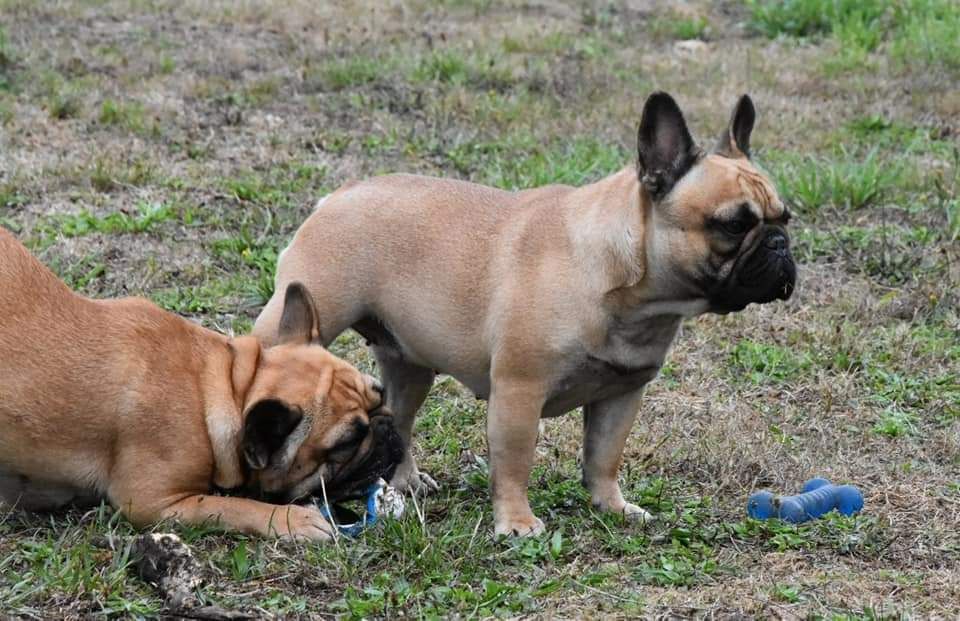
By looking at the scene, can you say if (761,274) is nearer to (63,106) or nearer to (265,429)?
(265,429)

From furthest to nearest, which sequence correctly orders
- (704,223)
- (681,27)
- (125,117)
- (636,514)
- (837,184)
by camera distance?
(681,27) → (125,117) → (837,184) → (636,514) → (704,223)

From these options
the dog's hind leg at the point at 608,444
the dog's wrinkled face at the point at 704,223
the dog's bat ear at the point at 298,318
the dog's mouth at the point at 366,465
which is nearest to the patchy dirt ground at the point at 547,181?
the dog's hind leg at the point at 608,444

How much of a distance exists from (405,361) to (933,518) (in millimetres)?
2246

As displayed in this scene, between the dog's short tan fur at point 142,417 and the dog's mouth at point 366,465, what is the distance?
0.22 feet

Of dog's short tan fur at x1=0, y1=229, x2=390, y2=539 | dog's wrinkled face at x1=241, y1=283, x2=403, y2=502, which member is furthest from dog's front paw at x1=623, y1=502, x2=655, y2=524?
dog's short tan fur at x1=0, y1=229, x2=390, y2=539

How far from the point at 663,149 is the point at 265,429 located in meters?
1.77

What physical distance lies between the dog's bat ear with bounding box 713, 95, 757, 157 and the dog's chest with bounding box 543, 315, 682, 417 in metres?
0.80

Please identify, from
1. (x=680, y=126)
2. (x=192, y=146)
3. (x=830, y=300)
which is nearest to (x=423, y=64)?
(x=192, y=146)

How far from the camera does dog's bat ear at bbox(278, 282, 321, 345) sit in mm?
5531

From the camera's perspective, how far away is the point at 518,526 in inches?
216

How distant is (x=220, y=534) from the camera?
17.0 feet

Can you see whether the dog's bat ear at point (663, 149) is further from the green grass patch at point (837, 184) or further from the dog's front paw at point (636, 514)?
the green grass patch at point (837, 184)

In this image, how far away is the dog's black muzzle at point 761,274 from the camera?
17.5 feet

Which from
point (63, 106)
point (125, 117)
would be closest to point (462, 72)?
point (125, 117)
